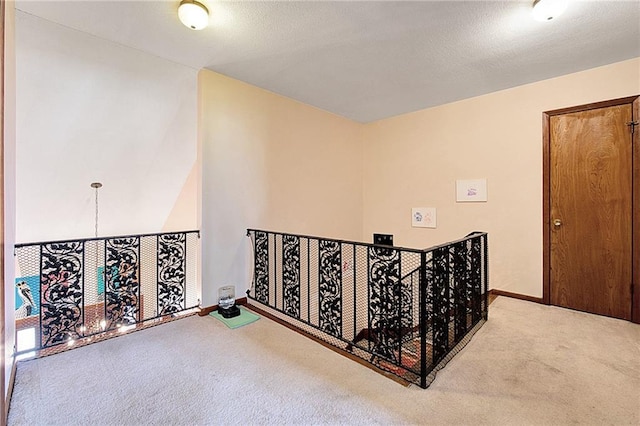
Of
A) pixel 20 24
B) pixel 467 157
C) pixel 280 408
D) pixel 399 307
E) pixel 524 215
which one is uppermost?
pixel 20 24

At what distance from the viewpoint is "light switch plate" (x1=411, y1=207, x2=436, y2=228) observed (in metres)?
4.25

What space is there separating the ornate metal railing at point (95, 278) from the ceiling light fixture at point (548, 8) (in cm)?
351

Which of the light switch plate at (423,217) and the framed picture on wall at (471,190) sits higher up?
the framed picture on wall at (471,190)

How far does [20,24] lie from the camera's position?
2.22 meters

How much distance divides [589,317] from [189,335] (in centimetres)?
398

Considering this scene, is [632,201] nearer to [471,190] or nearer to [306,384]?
[471,190]

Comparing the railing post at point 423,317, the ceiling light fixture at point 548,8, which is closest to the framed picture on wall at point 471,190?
the ceiling light fixture at point 548,8

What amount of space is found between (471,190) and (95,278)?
479 cm

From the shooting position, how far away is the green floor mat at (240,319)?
283cm

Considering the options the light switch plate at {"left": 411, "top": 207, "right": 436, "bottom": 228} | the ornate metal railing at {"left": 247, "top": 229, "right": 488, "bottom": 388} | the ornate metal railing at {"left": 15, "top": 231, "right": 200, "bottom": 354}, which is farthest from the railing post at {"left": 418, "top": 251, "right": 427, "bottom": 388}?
the light switch plate at {"left": 411, "top": 207, "right": 436, "bottom": 228}

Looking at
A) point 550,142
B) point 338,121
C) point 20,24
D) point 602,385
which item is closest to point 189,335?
point 20,24

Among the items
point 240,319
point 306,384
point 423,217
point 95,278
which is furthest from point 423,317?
point 95,278

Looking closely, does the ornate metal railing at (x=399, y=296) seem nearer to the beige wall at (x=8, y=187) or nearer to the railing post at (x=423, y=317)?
the railing post at (x=423, y=317)

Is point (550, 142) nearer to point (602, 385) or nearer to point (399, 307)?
point (602, 385)
